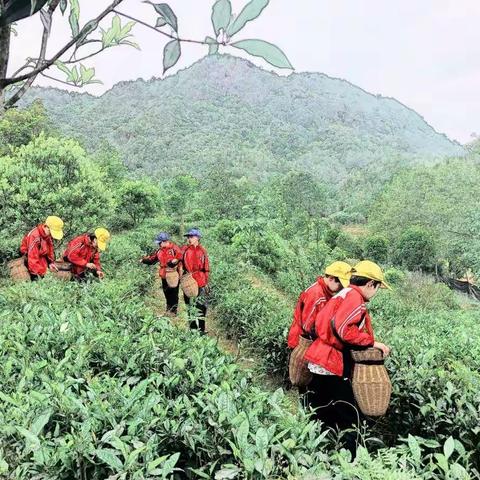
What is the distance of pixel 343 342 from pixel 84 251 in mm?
3793

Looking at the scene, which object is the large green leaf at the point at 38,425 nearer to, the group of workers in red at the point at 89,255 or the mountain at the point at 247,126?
the group of workers in red at the point at 89,255

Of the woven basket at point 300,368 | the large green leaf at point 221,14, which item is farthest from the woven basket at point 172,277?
the large green leaf at point 221,14

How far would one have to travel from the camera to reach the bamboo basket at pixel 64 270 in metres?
5.73

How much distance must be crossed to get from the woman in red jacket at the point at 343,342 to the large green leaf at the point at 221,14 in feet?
8.06

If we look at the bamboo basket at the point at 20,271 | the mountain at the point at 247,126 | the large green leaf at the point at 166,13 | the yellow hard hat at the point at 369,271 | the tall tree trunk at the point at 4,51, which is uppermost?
the mountain at the point at 247,126

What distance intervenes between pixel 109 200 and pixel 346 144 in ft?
311

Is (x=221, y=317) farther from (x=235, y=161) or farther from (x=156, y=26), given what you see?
(x=235, y=161)

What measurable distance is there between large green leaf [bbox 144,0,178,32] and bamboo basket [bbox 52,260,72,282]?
5.30m

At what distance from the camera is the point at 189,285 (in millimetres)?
5691

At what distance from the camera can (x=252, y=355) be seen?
597cm

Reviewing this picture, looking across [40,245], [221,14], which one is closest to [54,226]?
[40,245]

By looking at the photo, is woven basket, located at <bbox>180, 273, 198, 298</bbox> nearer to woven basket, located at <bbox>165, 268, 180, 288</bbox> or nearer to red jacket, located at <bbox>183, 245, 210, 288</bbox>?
red jacket, located at <bbox>183, 245, 210, 288</bbox>

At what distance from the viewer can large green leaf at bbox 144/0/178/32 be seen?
771 millimetres

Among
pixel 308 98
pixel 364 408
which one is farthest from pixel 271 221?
pixel 308 98
